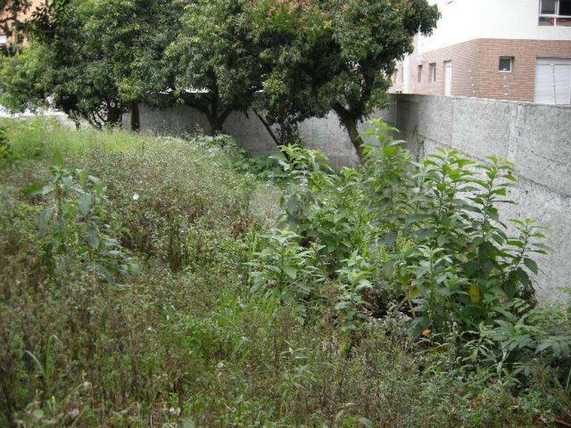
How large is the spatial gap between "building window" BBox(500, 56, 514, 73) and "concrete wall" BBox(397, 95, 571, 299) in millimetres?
14956

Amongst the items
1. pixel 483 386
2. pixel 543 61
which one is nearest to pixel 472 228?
pixel 483 386

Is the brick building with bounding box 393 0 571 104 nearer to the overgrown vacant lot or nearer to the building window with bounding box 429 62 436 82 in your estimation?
the building window with bounding box 429 62 436 82

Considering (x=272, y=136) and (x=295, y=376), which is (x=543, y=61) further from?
(x=295, y=376)

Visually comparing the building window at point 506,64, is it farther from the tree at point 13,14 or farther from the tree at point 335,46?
the tree at point 13,14

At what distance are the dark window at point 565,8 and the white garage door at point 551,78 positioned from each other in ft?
5.25

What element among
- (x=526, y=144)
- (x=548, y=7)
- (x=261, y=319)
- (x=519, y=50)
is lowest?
(x=261, y=319)

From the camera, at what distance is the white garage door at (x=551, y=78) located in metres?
24.3

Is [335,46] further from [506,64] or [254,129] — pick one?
[506,64]

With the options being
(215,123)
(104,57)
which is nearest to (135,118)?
(104,57)

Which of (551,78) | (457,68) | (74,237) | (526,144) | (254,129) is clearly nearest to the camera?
(74,237)

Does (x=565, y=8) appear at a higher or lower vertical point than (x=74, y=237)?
higher

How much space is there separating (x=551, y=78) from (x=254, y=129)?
11111 millimetres

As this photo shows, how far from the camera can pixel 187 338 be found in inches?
163

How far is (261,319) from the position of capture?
4.60 m
